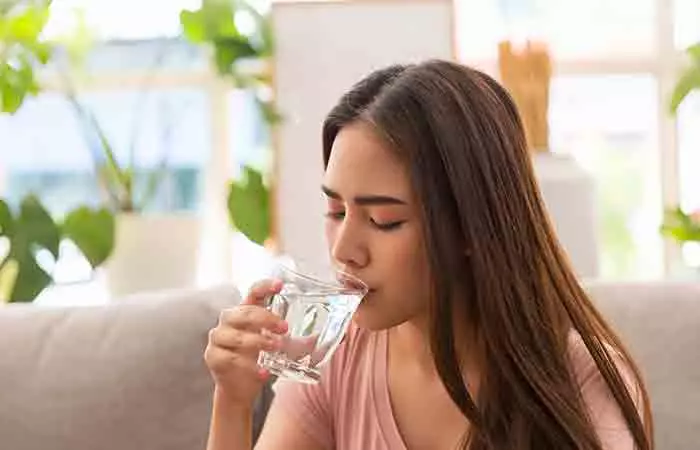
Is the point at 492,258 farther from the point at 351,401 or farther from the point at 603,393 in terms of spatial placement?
the point at 351,401

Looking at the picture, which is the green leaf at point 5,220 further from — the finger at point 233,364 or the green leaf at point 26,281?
the finger at point 233,364

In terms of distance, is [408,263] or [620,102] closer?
[408,263]

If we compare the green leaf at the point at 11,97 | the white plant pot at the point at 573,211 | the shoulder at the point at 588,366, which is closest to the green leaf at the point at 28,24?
the green leaf at the point at 11,97

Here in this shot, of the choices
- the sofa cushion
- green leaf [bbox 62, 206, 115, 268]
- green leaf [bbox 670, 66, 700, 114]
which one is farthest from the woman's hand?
green leaf [bbox 670, 66, 700, 114]

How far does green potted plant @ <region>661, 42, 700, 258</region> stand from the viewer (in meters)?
2.46

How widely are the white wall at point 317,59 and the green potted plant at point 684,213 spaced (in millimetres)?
505

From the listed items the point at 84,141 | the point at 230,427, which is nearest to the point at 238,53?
the point at 84,141

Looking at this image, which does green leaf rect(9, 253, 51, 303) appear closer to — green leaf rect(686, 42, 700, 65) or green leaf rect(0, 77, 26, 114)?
green leaf rect(0, 77, 26, 114)

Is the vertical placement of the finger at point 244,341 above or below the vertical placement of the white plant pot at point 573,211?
above

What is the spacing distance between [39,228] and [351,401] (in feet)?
3.84

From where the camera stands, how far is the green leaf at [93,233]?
2.42 metres

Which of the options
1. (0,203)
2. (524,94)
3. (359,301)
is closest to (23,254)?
(0,203)

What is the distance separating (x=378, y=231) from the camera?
4.02 feet

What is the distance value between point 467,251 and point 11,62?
1.73 m
